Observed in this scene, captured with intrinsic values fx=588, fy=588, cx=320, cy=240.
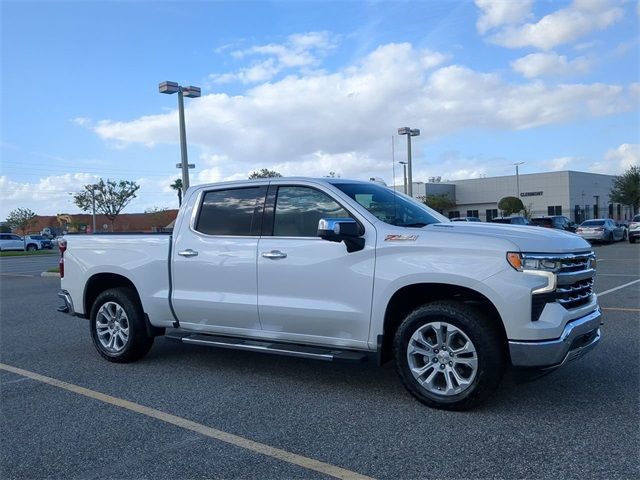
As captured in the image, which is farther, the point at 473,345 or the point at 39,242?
the point at 39,242

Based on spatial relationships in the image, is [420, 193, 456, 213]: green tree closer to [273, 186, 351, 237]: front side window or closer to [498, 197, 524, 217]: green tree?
[498, 197, 524, 217]: green tree

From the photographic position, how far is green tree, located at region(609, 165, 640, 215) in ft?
181

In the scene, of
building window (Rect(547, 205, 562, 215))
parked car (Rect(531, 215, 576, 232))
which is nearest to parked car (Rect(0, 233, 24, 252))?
parked car (Rect(531, 215, 576, 232))

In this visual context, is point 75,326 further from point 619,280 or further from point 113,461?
point 619,280

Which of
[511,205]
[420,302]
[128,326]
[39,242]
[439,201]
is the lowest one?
[39,242]

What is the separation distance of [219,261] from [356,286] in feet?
5.10

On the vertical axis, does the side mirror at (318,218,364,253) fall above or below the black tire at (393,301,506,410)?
above

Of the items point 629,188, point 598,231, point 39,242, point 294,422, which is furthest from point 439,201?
point 294,422

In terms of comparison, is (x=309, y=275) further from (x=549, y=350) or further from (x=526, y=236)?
(x=549, y=350)

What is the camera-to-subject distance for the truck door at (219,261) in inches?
225

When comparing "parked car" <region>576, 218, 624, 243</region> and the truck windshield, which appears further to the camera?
"parked car" <region>576, 218, 624, 243</region>

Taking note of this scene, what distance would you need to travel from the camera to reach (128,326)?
6.56 m

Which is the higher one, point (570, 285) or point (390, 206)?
point (390, 206)

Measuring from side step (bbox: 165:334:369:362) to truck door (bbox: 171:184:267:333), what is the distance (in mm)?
108
